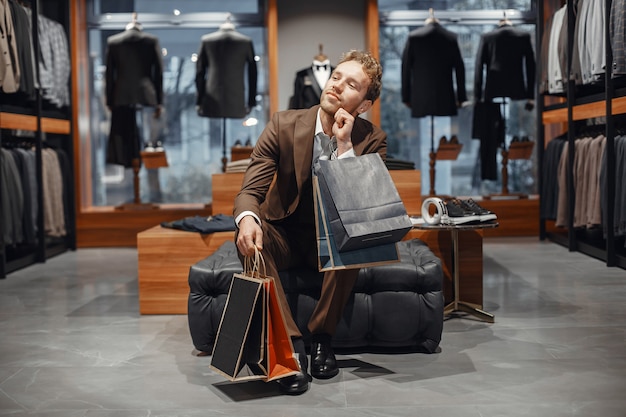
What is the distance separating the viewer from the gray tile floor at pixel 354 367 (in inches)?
104

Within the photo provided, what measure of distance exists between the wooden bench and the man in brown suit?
3.53 feet

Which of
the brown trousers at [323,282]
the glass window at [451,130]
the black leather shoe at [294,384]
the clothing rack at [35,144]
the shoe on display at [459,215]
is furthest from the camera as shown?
the glass window at [451,130]

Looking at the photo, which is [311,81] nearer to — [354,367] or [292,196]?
[292,196]

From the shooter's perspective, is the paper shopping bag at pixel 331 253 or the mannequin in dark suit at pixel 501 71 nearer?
the paper shopping bag at pixel 331 253

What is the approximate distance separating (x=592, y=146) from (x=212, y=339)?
3.80 metres

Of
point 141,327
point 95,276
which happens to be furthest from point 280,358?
point 95,276

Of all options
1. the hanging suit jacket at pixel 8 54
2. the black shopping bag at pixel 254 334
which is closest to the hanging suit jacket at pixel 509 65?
the hanging suit jacket at pixel 8 54

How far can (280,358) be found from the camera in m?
2.79

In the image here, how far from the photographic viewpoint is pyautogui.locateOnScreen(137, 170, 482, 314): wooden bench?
163 inches

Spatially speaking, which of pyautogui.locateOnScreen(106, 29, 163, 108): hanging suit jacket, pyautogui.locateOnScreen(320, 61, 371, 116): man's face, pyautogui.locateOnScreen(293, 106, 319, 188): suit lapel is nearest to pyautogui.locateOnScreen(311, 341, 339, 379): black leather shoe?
pyautogui.locateOnScreen(293, 106, 319, 188): suit lapel

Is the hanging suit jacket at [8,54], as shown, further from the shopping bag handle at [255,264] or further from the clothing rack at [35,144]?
the shopping bag handle at [255,264]

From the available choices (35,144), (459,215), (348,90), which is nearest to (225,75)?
(35,144)

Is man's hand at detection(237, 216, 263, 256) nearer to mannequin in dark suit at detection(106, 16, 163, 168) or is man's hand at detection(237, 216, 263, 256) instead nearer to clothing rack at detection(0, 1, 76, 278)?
clothing rack at detection(0, 1, 76, 278)

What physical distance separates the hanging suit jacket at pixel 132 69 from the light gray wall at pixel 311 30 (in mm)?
1204
